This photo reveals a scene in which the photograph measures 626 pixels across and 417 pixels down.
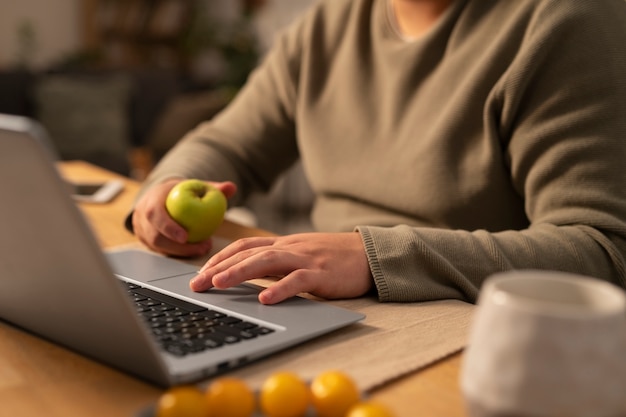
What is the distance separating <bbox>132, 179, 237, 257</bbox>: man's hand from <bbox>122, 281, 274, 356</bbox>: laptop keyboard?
10.2 inches

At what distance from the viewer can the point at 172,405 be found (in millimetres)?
481

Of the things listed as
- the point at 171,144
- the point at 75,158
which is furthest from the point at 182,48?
the point at 75,158

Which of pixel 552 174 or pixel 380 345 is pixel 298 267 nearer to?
pixel 380 345

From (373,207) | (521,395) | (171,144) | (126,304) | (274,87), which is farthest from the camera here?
(171,144)

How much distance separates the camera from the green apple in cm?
102

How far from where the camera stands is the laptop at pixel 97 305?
20.1 inches

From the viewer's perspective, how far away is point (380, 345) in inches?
26.4

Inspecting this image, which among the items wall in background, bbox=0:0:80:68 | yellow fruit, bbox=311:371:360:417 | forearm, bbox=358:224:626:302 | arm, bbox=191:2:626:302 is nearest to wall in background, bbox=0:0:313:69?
wall in background, bbox=0:0:80:68

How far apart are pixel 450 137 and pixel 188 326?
619 mm

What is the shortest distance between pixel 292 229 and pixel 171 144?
0.91 m

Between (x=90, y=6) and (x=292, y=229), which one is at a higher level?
(x=90, y=6)

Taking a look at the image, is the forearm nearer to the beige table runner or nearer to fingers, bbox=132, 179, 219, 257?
the beige table runner

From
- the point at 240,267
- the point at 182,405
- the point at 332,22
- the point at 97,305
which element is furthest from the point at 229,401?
the point at 332,22

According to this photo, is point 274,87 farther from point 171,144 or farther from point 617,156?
point 171,144
